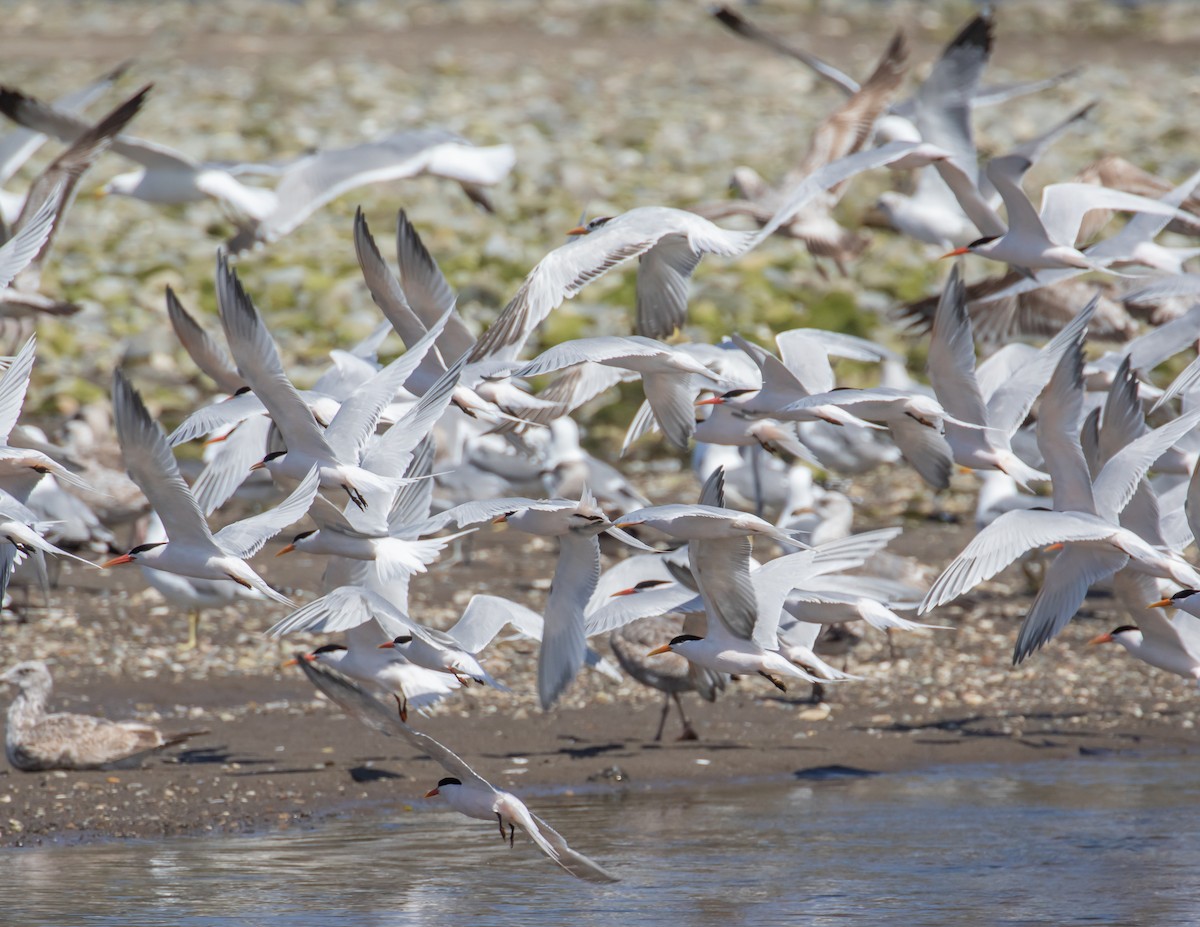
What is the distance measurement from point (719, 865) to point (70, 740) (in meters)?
2.77

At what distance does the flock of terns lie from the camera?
20.2 ft

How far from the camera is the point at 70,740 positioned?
7.55 meters

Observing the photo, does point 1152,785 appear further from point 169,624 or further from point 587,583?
point 169,624

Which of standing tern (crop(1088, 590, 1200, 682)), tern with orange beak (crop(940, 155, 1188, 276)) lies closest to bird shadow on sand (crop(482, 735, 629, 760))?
standing tern (crop(1088, 590, 1200, 682))

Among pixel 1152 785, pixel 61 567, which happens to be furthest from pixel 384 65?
pixel 1152 785

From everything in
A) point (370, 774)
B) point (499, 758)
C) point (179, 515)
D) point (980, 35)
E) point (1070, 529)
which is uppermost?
point (980, 35)

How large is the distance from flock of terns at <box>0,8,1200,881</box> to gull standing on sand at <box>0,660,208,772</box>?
14mm

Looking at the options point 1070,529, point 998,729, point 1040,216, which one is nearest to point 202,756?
point 998,729

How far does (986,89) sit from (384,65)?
17120 millimetres

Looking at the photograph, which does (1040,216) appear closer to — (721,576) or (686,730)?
(721,576)

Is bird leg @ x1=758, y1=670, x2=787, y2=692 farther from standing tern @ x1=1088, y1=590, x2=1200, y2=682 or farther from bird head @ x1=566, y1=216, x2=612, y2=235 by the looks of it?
bird head @ x1=566, y1=216, x2=612, y2=235

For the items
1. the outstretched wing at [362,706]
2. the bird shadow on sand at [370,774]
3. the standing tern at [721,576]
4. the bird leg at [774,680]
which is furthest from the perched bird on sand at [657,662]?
the outstretched wing at [362,706]

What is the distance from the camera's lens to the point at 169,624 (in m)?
10.1

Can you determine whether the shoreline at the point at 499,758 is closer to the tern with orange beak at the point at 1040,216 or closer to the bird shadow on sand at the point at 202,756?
the bird shadow on sand at the point at 202,756
